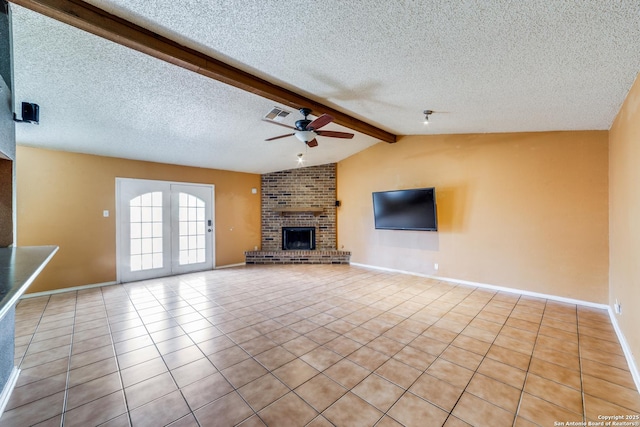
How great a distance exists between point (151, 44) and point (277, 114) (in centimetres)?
169

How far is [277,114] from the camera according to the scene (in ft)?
11.6

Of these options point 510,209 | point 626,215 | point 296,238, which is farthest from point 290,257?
point 626,215

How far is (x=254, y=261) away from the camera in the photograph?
6789 millimetres

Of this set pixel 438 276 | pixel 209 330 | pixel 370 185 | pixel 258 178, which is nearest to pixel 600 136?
pixel 438 276

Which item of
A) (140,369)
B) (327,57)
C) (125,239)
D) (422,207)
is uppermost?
(327,57)

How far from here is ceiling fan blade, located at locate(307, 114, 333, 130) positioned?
9.46ft

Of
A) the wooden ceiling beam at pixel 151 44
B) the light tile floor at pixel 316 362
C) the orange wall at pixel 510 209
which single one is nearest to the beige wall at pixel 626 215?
the orange wall at pixel 510 209

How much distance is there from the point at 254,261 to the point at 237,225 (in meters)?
1.03

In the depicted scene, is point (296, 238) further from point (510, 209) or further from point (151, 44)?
point (151, 44)

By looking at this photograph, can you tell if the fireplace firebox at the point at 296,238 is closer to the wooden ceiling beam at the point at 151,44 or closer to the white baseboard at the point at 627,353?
the wooden ceiling beam at the point at 151,44

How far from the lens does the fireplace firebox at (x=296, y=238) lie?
708 cm

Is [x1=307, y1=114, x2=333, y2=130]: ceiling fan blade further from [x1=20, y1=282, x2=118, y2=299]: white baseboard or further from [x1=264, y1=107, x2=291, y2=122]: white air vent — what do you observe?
[x1=20, y1=282, x2=118, y2=299]: white baseboard

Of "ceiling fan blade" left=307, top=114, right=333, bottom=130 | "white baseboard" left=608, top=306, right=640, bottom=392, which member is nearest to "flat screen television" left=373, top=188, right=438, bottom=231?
"white baseboard" left=608, top=306, right=640, bottom=392

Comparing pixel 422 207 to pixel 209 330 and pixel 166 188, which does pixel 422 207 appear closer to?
pixel 209 330
